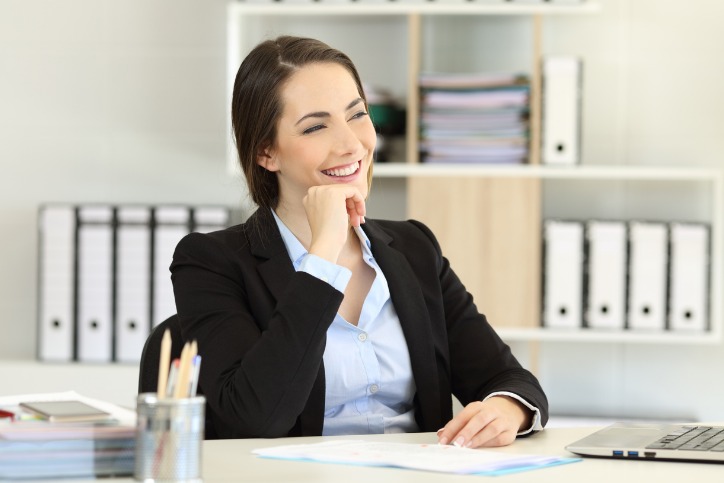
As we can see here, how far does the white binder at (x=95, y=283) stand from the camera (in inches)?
122

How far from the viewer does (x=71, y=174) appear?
3393 millimetres

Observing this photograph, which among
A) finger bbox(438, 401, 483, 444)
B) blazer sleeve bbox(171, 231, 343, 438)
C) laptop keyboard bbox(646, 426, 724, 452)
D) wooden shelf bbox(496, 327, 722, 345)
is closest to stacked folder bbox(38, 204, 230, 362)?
wooden shelf bbox(496, 327, 722, 345)

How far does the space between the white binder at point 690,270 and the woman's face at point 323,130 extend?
144 centimetres

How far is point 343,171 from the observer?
1.84 metres

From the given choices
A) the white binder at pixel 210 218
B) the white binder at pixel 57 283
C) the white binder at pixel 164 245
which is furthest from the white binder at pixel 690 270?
the white binder at pixel 57 283

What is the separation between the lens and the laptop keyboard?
1.39 m

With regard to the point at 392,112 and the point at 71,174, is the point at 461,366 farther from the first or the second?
the point at 71,174

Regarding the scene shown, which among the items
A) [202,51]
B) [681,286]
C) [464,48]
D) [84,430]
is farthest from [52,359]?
[84,430]

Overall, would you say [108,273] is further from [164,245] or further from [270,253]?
[270,253]

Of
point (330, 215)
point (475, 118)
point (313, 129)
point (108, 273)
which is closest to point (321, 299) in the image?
point (330, 215)

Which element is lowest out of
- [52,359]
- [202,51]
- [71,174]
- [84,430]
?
[52,359]

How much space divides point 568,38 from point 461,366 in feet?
5.66

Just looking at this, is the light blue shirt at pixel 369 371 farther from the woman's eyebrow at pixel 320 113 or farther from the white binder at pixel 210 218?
the white binder at pixel 210 218

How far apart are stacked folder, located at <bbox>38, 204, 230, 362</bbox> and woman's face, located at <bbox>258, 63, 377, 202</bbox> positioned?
4.13 feet
